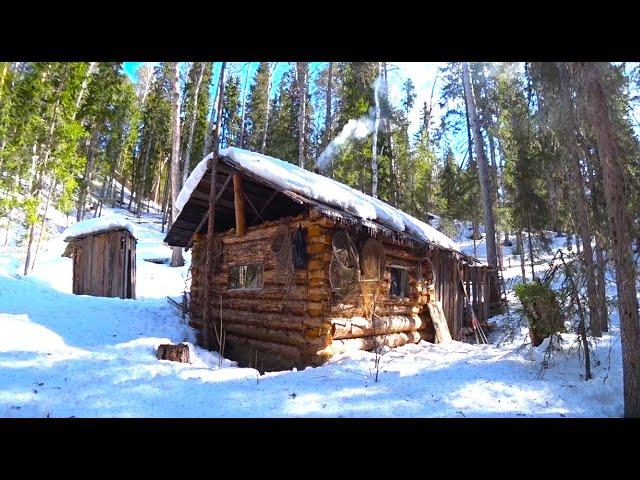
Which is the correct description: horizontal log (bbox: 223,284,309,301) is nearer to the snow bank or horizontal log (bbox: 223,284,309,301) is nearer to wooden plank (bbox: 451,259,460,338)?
the snow bank

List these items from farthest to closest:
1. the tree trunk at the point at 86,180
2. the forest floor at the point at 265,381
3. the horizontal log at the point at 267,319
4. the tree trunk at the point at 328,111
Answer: the tree trunk at the point at 86,180
the tree trunk at the point at 328,111
the horizontal log at the point at 267,319
the forest floor at the point at 265,381

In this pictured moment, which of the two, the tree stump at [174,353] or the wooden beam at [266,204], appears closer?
the tree stump at [174,353]

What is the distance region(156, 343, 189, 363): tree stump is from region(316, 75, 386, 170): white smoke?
1797 centimetres

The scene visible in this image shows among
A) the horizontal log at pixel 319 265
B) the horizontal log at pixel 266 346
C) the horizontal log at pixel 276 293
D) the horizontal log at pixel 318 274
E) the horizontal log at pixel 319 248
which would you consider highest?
the horizontal log at pixel 319 248

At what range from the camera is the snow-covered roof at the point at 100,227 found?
13156 millimetres

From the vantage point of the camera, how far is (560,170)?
889 centimetres

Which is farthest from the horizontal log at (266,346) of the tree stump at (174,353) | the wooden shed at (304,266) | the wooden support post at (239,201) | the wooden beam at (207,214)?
the wooden beam at (207,214)

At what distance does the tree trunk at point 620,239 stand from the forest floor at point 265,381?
25.0 inches

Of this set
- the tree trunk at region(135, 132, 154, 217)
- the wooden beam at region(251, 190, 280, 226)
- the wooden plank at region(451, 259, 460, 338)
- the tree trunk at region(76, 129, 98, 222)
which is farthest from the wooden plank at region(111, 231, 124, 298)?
the tree trunk at region(135, 132, 154, 217)

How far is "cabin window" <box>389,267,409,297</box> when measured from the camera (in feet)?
34.6

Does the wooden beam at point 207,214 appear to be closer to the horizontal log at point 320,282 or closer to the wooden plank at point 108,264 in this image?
the wooden plank at point 108,264

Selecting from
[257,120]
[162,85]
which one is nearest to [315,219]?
[257,120]

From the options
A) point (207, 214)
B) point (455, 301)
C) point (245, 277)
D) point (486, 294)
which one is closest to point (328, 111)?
point (245, 277)
